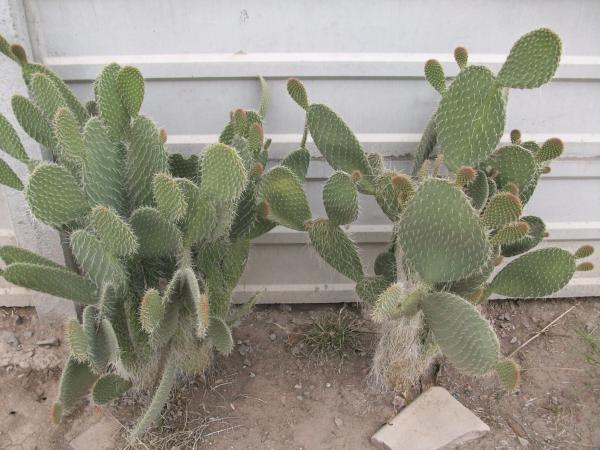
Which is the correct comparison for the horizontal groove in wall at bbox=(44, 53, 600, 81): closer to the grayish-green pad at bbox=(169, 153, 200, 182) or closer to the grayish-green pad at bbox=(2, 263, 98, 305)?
the grayish-green pad at bbox=(169, 153, 200, 182)

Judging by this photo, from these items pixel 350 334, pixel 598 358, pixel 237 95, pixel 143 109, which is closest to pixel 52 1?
pixel 143 109

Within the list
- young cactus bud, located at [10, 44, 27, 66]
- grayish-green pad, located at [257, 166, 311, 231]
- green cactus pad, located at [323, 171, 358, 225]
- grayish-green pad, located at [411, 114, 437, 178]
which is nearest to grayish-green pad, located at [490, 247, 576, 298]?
grayish-green pad, located at [411, 114, 437, 178]

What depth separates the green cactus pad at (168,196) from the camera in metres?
1.18

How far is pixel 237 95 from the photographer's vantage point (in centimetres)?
180

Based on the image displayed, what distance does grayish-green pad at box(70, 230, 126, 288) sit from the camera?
1256mm

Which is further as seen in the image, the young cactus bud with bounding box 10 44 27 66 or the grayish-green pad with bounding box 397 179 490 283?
the young cactus bud with bounding box 10 44 27 66

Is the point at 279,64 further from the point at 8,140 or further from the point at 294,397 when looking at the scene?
the point at 294,397

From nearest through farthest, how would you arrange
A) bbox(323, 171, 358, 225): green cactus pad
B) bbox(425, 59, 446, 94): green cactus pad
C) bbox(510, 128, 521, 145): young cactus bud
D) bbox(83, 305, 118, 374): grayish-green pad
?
bbox(83, 305, 118, 374): grayish-green pad, bbox(323, 171, 358, 225): green cactus pad, bbox(425, 59, 446, 94): green cactus pad, bbox(510, 128, 521, 145): young cactus bud

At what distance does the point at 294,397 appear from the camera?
1800 mm

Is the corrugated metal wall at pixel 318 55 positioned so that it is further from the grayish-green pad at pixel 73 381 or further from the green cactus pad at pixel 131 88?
the grayish-green pad at pixel 73 381

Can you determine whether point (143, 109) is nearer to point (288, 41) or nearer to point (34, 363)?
point (288, 41)

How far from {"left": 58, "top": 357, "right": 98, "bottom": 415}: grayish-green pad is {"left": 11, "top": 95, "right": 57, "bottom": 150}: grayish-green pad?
2.00ft

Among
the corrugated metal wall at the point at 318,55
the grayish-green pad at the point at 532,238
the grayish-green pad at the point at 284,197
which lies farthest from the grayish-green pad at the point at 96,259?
the grayish-green pad at the point at 532,238

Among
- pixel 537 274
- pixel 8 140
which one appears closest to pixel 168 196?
pixel 8 140
